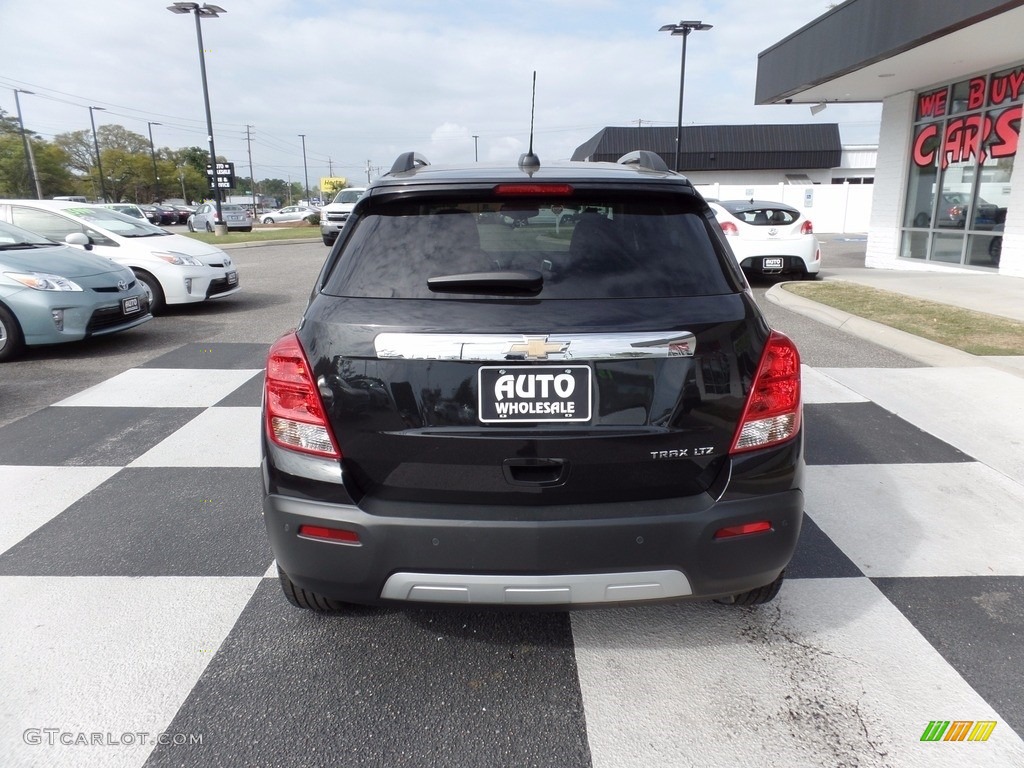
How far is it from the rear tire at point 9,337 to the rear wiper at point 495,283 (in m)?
6.38

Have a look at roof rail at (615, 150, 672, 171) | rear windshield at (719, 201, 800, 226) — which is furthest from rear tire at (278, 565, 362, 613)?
rear windshield at (719, 201, 800, 226)

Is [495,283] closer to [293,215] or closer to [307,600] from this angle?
[307,600]

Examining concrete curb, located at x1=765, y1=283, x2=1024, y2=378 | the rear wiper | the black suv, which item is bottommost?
concrete curb, located at x1=765, y1=283, x2=1024, y2=378

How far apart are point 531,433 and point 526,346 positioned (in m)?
0.25

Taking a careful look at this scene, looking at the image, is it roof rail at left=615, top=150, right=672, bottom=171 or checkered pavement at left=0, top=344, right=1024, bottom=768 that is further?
roof rail at left=615, top=150, right=672, bottom=171

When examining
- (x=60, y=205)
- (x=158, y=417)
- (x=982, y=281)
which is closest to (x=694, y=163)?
(x=982, y=281)

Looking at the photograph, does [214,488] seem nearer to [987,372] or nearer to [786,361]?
[786,361]

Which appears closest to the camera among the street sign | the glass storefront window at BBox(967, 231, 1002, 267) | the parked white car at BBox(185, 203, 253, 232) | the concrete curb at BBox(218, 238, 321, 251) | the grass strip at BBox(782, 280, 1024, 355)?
the grass strip at BBox(782, 280, 1024, 355)

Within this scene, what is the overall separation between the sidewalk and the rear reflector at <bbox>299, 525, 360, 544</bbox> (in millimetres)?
6206

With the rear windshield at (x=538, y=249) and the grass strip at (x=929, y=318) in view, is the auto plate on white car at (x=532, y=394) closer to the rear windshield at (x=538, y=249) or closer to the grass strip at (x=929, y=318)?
the rear windshield at (x=538, y=249)

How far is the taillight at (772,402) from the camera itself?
2143 millimetres

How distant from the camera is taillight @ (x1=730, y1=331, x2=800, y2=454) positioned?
2.14 m

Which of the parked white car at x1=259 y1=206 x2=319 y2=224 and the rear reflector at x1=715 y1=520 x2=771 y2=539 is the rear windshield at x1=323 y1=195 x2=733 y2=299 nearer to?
the rear reflector at x1=715 y1=520 x2=771 y2=539

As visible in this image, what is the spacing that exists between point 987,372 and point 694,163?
129 ft
